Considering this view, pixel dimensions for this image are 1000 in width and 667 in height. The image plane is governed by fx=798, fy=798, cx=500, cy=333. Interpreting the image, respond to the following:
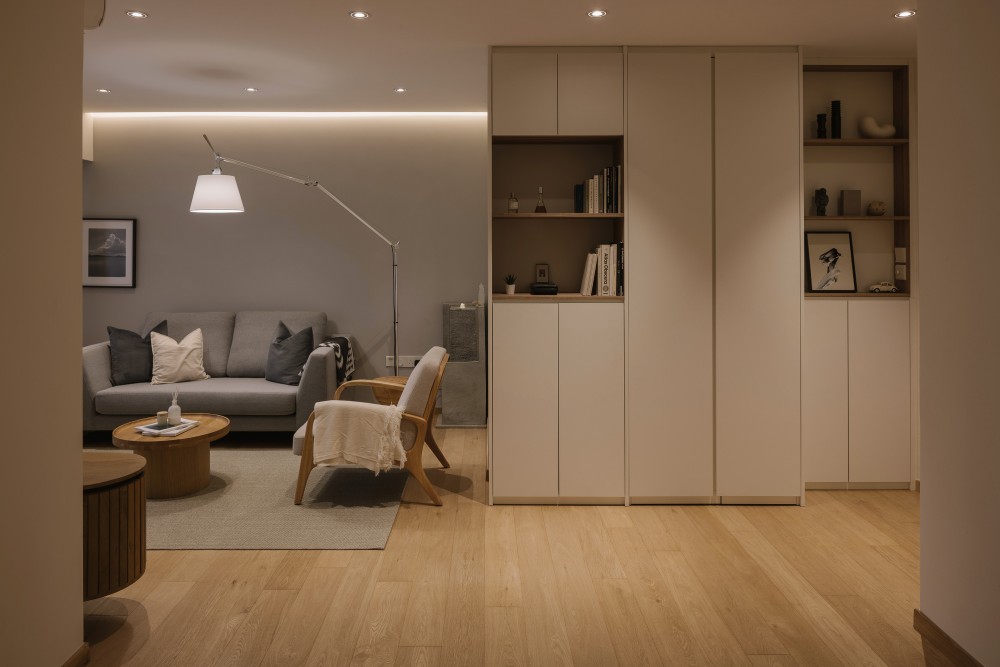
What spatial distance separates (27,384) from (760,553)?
121 inches

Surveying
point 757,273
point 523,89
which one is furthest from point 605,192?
point 757,273

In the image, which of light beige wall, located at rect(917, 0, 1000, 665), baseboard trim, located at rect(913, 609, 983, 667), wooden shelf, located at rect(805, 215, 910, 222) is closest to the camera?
light beige wall, located at rect(917, 0, 1000, 665)

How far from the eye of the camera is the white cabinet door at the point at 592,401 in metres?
4.44

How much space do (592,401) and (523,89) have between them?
1766mm

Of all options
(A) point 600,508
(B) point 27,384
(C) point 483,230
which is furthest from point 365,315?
(B) point 27,384

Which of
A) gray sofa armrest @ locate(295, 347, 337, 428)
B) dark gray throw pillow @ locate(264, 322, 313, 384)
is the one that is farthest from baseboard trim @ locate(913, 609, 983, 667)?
dark gray throw pillow @ locate(264, 322, 313, 384)

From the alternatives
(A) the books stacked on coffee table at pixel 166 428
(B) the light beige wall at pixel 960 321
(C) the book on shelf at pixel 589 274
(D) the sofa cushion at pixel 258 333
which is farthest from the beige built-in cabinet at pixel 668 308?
(D) the sofa cushion at pixel 258 333

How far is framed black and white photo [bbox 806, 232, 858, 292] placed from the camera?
→ 15.7ft

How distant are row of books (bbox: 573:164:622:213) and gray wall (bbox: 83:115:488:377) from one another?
2.41 meters

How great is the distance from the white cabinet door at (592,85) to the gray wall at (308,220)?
8.09ft

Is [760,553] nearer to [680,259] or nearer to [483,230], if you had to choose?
[680,259]

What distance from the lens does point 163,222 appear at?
682 cm

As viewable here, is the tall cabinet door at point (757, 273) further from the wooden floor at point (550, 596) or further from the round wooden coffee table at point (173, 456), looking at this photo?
the round wooden coffee table at point (173, 456)

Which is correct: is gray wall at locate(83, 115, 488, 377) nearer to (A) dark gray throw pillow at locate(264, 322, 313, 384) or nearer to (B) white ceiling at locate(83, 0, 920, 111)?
(A) dark gray throw pillow at locate(264, 322, 313, 384)
